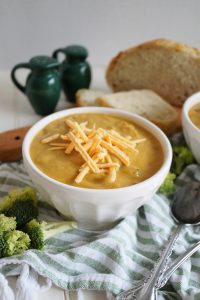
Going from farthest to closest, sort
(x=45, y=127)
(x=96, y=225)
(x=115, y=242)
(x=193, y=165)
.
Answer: (x=193, y=165) < (x=45, y=127) < (x=96, y=225) < (x=115, y=242)

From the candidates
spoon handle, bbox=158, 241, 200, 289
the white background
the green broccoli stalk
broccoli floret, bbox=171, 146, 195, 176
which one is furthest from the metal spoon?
the white background

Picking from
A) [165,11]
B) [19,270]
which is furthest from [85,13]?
[19,270]

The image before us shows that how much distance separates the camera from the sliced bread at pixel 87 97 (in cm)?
260

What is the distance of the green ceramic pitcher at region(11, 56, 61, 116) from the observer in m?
2.46

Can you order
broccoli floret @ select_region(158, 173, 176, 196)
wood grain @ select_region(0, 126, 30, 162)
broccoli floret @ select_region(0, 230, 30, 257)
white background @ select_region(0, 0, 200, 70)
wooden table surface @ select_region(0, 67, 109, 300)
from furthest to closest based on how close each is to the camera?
white background @ select_region(0, 0, 200, 70)
wooden table surface @ select_region(0, 67, 109, 300)
wood grain @ select_region(0, 126, 30, 162)
broccoli floret @ select_region(158, 173, 176, 196)
broccoli floret @ select_region(0, 230, 30, 257)

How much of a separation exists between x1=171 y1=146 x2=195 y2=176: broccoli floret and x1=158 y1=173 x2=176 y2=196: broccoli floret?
0.11 metres

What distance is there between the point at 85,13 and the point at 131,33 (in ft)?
1.15

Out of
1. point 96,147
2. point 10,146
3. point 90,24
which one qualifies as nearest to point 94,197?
point 96,147

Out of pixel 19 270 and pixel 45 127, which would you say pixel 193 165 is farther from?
pixel 19 270

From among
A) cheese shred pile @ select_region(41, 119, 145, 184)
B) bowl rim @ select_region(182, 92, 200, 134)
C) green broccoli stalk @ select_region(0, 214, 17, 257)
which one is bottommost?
green broccoli stalk @ select_region(0, 214, 17, 257)

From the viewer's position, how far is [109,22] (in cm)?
307

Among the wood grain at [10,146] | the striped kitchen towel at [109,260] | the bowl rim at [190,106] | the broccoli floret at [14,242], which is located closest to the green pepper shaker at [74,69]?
the wood grain at [10,146]

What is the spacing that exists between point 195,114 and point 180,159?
227 millimetres

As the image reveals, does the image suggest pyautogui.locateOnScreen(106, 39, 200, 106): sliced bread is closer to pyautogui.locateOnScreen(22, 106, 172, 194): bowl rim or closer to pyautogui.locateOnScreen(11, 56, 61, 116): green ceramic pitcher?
pyautogui.locateOnScreen(11, 56, 61, 116): green ceramic pitcher
